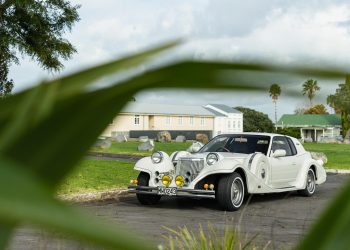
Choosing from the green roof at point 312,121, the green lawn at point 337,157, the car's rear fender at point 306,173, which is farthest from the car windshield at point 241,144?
the green roof at point 312,121

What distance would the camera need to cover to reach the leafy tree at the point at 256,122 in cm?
8695

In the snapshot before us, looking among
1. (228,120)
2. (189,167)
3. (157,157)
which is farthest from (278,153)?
(228,120)

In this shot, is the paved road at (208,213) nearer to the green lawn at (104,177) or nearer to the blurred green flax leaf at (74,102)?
the green lawn at (104,177)

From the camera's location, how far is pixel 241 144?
12.8 metres

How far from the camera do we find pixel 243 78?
0.93ft

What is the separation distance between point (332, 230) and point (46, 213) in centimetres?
12

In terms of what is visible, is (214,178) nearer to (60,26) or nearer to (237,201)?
(237,201)

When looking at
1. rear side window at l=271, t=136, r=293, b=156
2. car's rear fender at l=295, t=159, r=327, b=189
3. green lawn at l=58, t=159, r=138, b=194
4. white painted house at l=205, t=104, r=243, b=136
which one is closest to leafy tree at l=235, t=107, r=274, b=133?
white painted house at l=205, t=104, r=243, b=136

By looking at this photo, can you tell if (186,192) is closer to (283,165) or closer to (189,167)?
(189,167)

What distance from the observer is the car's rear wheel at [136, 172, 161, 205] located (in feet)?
39.9

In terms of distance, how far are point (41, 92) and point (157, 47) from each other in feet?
0.20

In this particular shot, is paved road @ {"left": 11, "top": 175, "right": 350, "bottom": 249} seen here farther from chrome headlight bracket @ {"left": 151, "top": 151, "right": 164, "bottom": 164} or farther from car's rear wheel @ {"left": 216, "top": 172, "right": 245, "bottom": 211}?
chrome headlight bracket @ {"left": 151, "top": 151, "right": 164, "bottom": 164}

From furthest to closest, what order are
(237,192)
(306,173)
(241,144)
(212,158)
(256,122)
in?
(256,122) < (306,173) < (241,144) < (212,158) < (237,192)

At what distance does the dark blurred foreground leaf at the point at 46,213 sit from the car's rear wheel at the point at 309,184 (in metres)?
14.0
